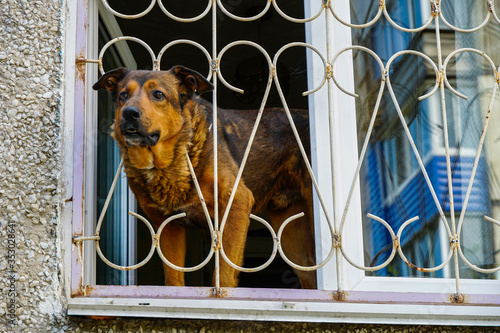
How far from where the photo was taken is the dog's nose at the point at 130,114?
10.2ft

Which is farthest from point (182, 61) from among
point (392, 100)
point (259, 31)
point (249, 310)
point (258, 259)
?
point (249, 310)

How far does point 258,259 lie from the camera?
6.18 metres

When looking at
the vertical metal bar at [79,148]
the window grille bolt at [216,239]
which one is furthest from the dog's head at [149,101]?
the window grille bolt at [216,239]

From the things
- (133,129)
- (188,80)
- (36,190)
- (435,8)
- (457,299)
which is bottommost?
(457,299)

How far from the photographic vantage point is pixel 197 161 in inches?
136

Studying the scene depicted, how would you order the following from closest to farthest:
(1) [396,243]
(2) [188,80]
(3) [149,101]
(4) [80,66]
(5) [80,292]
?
(5) [80,292] < (1) [396,243] < (4) [80,66] < (3) [149,101] < (2) [188,80]

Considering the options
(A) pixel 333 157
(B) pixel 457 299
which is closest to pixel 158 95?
(A) pixel 333 157

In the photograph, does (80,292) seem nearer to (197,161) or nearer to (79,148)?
(79,148)

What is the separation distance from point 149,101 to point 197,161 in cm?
38

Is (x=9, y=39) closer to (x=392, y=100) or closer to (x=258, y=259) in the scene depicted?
(x=392, y=100)

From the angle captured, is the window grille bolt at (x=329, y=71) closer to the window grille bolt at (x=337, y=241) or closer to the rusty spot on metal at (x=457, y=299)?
the window grille bolt at (x=337, y=241)

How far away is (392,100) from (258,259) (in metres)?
3.08

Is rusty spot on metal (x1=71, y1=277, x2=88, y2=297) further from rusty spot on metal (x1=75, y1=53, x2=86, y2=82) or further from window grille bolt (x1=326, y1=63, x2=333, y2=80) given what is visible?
window grille bolt (x1=326, y1=63, x2=333, y2=80)

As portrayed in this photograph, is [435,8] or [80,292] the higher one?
[435,8]
